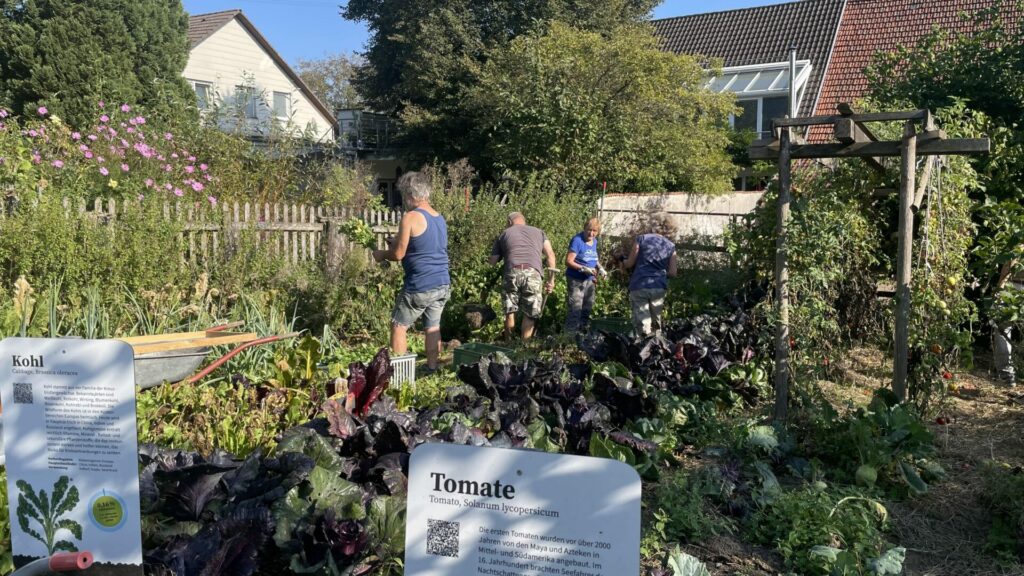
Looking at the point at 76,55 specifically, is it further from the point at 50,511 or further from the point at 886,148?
the point at 50,511

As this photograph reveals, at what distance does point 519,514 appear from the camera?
1722mm

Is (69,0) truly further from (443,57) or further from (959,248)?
(959,248)

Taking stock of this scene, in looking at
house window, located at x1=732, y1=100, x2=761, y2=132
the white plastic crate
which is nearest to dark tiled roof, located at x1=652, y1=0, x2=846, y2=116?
house window, located at x1=732, y1=100, x2=761, y2=132

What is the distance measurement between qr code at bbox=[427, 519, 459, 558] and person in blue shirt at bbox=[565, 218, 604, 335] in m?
6.99

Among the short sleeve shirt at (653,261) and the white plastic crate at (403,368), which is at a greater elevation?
the short sleeve shirt at (653,261)

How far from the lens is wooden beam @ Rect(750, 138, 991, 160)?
204 inches

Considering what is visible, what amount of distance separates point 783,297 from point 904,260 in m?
0.77

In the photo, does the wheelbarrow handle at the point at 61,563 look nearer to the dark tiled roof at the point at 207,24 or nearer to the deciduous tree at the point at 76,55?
the deciduous tree at the point at 76,55

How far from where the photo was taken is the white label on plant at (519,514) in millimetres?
1663

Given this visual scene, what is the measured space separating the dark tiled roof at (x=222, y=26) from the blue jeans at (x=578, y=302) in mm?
23401

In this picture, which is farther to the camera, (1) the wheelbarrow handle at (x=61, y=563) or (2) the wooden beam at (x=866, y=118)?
(2) the wooden beam at (x=866, y=118)

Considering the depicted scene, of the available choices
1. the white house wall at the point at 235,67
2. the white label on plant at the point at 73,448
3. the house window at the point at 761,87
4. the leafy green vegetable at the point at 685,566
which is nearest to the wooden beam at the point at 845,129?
the leafy green vegetable at the point at 685,566

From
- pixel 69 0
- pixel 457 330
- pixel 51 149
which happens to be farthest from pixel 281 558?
pixel 69 0

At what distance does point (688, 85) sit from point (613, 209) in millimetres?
7710
